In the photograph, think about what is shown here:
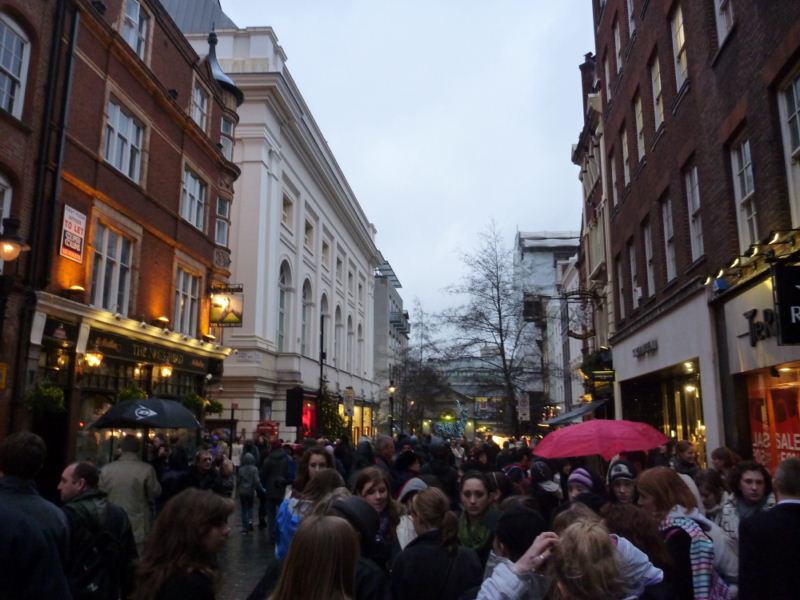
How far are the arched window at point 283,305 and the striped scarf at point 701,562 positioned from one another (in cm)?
3593

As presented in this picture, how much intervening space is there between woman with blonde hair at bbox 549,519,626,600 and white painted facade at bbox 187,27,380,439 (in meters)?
30.6

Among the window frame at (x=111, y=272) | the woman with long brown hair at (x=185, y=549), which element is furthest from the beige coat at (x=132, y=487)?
the window frame at (x=111, y=272)

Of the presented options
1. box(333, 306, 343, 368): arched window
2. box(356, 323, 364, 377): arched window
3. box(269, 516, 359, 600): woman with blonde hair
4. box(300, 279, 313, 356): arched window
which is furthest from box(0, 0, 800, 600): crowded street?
box(356, 323, 364, 377): arched window

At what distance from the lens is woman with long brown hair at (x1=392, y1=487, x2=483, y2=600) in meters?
4.05

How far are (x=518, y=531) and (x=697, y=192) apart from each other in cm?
1219

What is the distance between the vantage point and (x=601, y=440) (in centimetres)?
835

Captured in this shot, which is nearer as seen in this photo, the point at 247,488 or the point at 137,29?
the point at 247,488

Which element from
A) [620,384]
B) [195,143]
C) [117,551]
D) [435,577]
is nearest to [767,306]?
[435,577]

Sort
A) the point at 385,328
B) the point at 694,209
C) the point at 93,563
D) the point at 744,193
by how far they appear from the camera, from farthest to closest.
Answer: the point at 385,328 < the point at 694,209 < the point at 744,193 < the point at 93,563

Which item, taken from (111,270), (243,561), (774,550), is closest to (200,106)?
(111,270)

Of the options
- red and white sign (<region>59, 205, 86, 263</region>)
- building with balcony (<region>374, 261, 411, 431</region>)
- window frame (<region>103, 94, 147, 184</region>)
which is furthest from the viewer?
building with balcony (<region>374, 261, 411, 431</region>)

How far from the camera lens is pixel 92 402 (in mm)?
17641

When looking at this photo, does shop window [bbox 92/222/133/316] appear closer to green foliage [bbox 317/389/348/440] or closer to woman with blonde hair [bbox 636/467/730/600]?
green foliage [bbox 317/389/348/440]

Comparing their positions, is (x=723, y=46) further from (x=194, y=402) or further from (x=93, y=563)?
(x=194, y=402)
